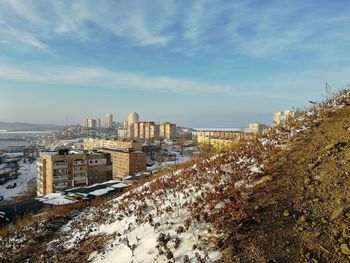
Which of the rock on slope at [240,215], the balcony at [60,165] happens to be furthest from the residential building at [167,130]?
the rock on slope at [240,215]

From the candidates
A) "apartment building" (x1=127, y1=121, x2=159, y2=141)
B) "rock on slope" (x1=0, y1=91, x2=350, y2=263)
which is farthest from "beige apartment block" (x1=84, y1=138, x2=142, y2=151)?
"rock on slope" (x1=0, y1=91, x2=350, y2=263)

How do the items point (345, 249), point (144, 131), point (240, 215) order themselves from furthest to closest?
point (144, 131) → point (240, 215) → point (345, 249)

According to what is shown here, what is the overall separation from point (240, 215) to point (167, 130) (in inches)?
5595

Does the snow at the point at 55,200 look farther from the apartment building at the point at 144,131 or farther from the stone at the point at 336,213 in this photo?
the apartment building at the point at 144,131

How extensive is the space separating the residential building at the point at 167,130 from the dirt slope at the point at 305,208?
138724 millimetres

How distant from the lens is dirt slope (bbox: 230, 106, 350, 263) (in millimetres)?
3881

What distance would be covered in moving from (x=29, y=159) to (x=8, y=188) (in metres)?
63.0

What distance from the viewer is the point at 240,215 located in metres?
4.58

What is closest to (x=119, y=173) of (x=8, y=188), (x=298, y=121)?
(x=8, y=188)

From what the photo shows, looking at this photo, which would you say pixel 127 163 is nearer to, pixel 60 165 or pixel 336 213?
pixel 60 165

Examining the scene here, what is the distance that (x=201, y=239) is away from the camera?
4.49 metres

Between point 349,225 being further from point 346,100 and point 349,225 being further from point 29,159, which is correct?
point 29,159

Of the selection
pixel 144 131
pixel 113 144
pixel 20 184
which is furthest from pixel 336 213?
pixel 144 131

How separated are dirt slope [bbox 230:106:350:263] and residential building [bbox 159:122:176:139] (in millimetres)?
138724
